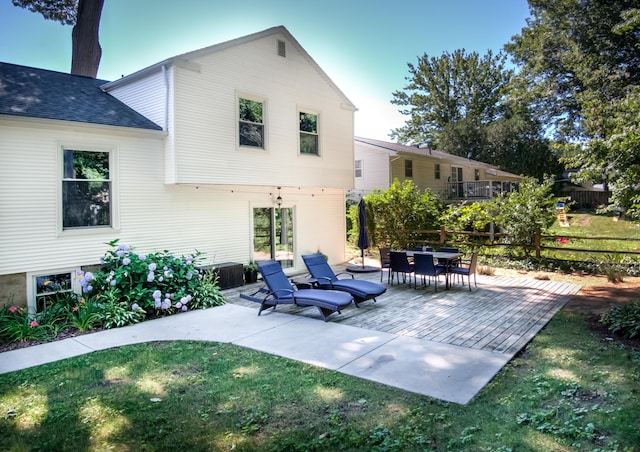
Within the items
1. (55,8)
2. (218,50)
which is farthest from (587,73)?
(55,8)

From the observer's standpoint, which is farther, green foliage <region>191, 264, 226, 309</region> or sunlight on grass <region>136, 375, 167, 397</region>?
green foliage <region>191, 264, 226, 309</region>

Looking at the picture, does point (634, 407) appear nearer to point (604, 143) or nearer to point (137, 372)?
point (604, 143)

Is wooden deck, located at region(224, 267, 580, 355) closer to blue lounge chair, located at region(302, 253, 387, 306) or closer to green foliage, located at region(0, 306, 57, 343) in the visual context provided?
blue lounge chair, located at region(302, 253, 387, 306)

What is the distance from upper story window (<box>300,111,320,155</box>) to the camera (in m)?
13.1

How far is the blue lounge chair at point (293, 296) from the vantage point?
804 cm

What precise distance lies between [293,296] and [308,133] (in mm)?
6395

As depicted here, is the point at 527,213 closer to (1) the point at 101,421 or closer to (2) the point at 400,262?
(2) the point at 400,262

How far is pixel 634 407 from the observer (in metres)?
4.15

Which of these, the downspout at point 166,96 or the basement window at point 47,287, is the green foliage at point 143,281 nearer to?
the basement window at point 47,287

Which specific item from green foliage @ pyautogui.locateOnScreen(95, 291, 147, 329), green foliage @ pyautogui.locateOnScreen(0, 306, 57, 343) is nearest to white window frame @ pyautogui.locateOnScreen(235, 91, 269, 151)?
green foliage @ pyautogui.locateOnScreen(95, 291, 147, 329)

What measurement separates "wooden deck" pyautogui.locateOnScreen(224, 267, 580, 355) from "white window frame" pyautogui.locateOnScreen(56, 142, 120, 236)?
3.18 metres

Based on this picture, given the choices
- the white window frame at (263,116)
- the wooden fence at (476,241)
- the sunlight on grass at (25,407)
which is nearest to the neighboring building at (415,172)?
the wooden fence at (476,241)

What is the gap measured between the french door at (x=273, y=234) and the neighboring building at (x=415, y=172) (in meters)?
8.81

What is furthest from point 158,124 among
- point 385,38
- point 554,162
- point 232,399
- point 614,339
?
point 554,162
